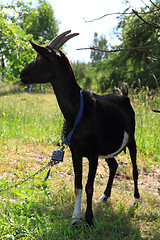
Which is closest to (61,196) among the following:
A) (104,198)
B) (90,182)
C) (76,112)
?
(104,198)

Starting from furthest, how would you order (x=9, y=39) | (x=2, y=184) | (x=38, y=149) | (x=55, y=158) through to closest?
1. (x=9, y=39)
2. (x=38, y=149)
3. (x=2, y=184)
4. (x=55, y=158)

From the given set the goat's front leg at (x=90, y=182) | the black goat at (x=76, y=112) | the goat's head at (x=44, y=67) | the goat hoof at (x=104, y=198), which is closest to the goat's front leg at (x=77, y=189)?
the black goat at (x=76, y=112)

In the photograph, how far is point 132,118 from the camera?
11.0 feet

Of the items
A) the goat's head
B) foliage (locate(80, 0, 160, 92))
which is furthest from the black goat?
foliage (locate(80, 0, 160, 92))

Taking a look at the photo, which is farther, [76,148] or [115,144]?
[115,144]

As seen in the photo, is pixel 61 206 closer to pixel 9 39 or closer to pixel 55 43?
pixel 55 43

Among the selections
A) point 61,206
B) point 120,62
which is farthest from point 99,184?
point 120,62

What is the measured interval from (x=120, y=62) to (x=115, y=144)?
996 centimetres

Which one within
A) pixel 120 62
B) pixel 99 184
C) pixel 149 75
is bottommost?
pixel 99 184

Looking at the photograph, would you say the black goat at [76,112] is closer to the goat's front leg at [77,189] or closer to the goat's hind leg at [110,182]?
the goat's front leg at [77,189]

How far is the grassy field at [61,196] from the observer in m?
2.44

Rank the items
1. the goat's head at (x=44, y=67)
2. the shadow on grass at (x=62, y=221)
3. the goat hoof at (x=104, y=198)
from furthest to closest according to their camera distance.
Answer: the goat hoof at (x=104, y=198) → the shadow on grass at (x=62, y=221) → the goat's head at (x=44, y=67)

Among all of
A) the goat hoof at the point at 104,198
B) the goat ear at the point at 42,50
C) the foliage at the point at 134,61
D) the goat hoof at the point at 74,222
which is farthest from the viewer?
the foliage at the point at 134,61

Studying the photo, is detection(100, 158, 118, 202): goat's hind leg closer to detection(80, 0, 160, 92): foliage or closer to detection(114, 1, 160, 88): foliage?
detection(80, 0, 160, 92): foliage
